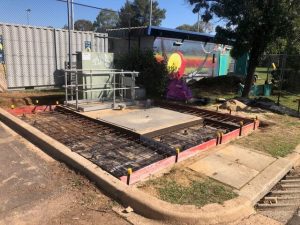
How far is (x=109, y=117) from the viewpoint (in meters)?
7.42

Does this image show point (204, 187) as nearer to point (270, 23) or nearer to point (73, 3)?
point (270, 23)

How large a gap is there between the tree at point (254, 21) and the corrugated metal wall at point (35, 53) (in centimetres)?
567

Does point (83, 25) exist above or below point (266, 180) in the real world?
above

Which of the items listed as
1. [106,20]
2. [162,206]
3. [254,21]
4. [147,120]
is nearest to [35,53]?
[106,20]

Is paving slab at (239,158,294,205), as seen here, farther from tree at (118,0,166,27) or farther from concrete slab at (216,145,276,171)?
tree at (118,0,166,27)

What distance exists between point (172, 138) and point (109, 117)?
1.97 meters

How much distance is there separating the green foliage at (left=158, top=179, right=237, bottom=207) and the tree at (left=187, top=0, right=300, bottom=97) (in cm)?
726

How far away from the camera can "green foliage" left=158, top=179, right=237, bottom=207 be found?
3637 millimetres

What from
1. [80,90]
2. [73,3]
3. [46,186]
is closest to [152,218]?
[46,186]

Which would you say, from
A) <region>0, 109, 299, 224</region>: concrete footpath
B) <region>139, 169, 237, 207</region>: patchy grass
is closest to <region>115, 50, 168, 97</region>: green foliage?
<region>0, 109, 299, 224</region>: concrete footpath

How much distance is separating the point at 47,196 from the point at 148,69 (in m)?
7.50

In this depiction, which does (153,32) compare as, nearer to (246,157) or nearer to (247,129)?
(247,129)

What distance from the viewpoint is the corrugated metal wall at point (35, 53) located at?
10.5 metres

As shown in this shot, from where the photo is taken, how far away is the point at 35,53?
438 inches
